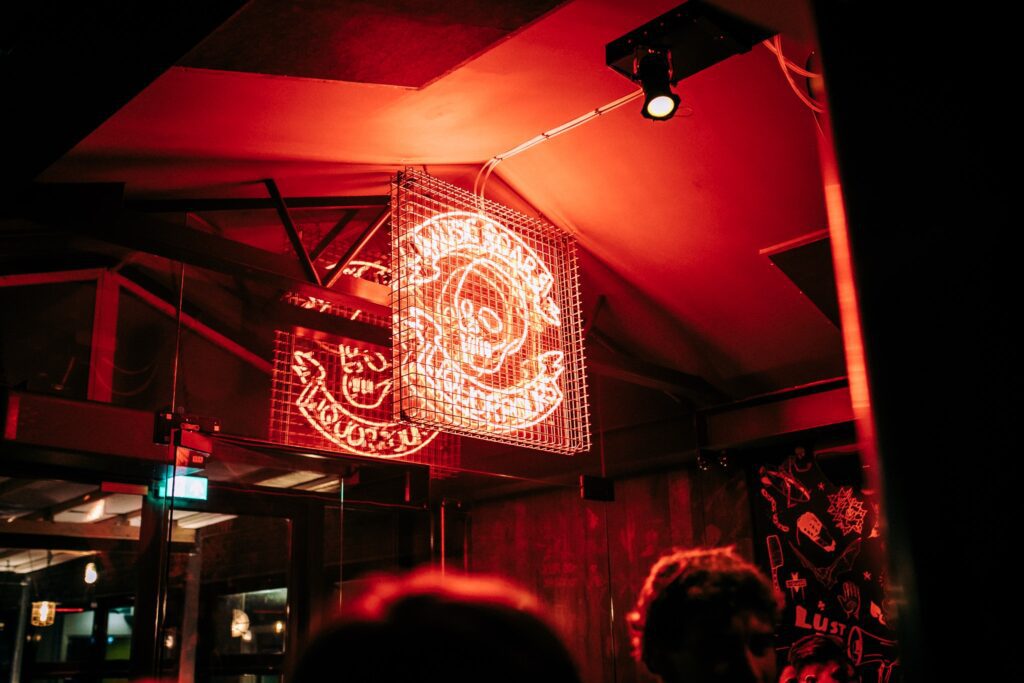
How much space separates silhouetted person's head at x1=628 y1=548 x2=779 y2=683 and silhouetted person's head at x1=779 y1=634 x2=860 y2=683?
9.54ft

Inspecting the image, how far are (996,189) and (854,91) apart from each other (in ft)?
0.38

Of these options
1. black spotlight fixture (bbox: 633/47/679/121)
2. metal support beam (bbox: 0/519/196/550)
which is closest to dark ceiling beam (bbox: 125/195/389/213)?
metal support beam (bbox: 0/519/196/550)

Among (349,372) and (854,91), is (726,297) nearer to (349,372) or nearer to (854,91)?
(349,372)

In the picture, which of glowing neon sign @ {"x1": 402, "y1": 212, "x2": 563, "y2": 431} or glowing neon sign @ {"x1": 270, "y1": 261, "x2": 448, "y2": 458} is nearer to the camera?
glowing neon sign @ {"x1": 402, "y1": 212, "x2": 563, "y2": 431}

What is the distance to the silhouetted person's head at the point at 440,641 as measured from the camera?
2.03 feet

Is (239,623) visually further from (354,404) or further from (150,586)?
(354,404)

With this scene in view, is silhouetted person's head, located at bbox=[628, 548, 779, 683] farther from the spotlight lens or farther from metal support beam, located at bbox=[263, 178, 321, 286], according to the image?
→ metal support beam, located at bbox=[263, 178, 321, 286]

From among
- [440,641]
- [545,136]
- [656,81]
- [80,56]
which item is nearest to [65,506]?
[80,56]

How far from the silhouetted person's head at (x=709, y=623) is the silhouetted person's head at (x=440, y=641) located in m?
1.34

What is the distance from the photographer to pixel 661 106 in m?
2.55

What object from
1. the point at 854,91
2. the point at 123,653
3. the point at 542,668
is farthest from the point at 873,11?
the point at 123,653

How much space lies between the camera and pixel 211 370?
3.62 meters

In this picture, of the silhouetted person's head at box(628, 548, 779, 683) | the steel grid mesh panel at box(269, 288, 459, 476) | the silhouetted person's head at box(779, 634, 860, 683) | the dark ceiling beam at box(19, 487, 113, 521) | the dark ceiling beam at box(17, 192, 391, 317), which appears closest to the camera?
the silhouetted person's head at box(628, 548, 779, 683)

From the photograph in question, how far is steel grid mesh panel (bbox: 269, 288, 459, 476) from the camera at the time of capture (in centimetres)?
379
